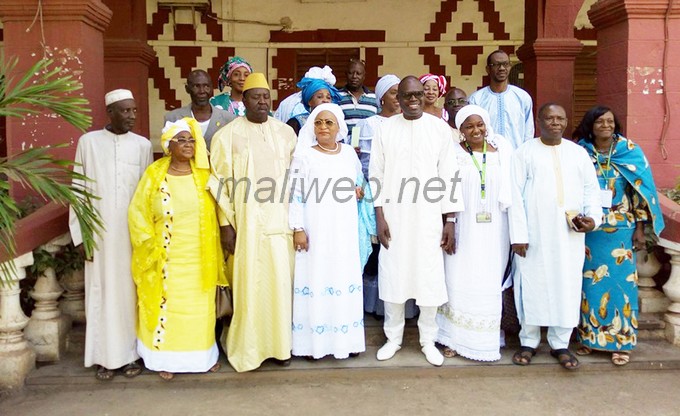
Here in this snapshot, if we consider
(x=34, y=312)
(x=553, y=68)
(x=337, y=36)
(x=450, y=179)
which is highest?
(x=337, y=36)

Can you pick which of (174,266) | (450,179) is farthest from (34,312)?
(450,179)

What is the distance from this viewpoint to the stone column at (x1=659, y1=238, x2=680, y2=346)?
14.0ft

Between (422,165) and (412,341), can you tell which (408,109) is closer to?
(422,165)

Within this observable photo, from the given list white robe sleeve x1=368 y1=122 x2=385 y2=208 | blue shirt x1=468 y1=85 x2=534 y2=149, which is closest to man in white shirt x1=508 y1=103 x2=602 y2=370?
white robe sleeve x1=368 y1=122 x2=385 y2=208

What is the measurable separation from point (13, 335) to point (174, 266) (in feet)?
3.70

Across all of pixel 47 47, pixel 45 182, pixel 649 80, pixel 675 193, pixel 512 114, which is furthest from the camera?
pixel 512 114

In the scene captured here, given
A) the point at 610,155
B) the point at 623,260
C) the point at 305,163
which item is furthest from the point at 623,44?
the point at 305,163

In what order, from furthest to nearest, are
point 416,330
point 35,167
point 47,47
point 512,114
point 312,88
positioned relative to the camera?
point 512,114 → point 312,88 → point 416,330 → point 47,47 → point 35,167

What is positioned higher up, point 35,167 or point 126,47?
point 126,47

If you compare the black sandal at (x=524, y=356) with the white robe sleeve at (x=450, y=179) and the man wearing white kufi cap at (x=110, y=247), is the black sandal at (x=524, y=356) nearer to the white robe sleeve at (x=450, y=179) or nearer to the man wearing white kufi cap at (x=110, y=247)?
the white robe sleeve at (x=450, y=179)

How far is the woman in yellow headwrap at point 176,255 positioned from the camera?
3.75 metres

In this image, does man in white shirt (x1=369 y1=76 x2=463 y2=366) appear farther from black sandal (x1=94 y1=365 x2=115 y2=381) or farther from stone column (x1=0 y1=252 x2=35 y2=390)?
stone column (x1=0 y1=252 x2=35 y2=390)

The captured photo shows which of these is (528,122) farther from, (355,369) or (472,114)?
(355,369)

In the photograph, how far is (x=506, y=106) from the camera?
16.5 ft
